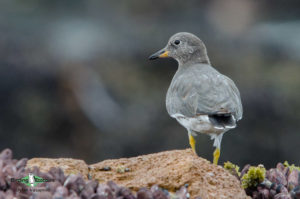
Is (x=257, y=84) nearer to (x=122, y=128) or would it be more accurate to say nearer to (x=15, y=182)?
(x=122, y=128)

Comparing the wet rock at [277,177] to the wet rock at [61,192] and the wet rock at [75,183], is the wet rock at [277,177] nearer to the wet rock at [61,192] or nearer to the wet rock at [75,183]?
the wet rock at [75,183]

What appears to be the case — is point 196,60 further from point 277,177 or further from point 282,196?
point 282,196

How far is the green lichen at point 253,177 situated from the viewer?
6805 mm

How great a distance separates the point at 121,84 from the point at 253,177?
26.9 ft

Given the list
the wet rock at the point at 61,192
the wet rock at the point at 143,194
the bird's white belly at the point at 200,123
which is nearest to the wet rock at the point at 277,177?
the bird's white belly at the point at 200,123

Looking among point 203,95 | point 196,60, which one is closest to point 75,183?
point 203,95

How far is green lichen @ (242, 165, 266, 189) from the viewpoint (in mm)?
6805

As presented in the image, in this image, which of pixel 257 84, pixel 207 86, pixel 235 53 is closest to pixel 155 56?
pixel 207 86

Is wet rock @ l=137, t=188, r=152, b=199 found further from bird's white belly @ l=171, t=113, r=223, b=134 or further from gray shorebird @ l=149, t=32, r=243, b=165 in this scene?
bird's white belly @ l=171, t=113, r=223, b=134

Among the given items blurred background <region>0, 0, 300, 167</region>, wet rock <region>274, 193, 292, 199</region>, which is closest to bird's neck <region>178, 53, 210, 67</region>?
blurred background <region>0, 0, 300, 167</region>

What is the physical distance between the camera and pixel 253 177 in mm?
6852

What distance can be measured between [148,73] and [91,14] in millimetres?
4859

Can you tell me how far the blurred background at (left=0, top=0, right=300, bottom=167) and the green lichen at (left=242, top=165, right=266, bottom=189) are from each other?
20.0 ft

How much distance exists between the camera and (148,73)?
14805 mm
